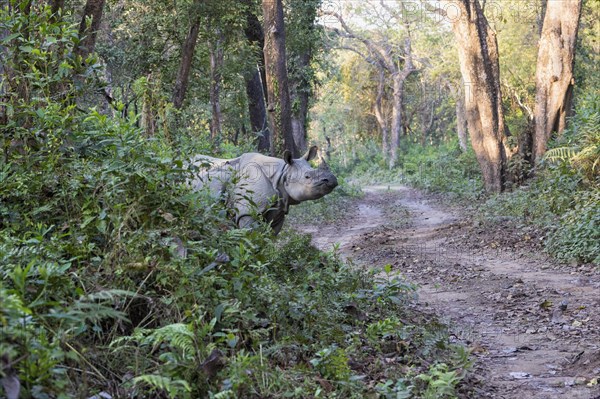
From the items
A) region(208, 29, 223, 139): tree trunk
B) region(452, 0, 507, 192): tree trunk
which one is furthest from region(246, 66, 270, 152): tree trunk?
region(452, 0, 507, 192): tree trunk

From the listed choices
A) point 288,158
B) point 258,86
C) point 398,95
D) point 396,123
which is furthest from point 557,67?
point 398,95

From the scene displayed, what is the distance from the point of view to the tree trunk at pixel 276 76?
13.8 meters

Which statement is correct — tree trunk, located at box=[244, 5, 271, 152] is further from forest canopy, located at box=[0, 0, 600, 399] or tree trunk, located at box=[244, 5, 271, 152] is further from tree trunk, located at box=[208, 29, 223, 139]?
forest canopy, located at box=[0, 0, 600, 399]

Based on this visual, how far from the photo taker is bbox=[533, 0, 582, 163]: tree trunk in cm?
1602

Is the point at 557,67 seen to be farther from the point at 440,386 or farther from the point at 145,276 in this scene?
the point at 145,276

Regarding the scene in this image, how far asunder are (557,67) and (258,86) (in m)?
8.79

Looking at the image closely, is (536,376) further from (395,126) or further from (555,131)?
(395,126)

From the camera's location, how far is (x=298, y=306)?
202 inches

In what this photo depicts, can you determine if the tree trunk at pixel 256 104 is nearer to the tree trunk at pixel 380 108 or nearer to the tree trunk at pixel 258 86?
the tree trunk at pixel 258 86

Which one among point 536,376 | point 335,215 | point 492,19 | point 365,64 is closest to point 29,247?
point 536,376

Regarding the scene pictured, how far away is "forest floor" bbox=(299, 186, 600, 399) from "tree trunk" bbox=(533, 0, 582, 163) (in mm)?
2765

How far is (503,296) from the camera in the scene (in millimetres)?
8266

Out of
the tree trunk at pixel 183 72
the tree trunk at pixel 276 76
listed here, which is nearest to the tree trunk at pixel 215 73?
the tree trunk at pixel 183 72

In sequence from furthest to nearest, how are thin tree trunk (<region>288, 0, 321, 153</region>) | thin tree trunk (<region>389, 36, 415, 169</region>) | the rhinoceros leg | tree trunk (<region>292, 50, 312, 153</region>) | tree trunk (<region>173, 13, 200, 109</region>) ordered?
thin tree trunk (<region>389, 36, 415, 169</region>) < tree trunk (<region>292, 50, 312, 153</region>) < thin tree trunk (<region>288, 0, 321, 153</region>) < tree trunk (<region>173, 13, 200, 109</region>) < the rhinoceros leg
